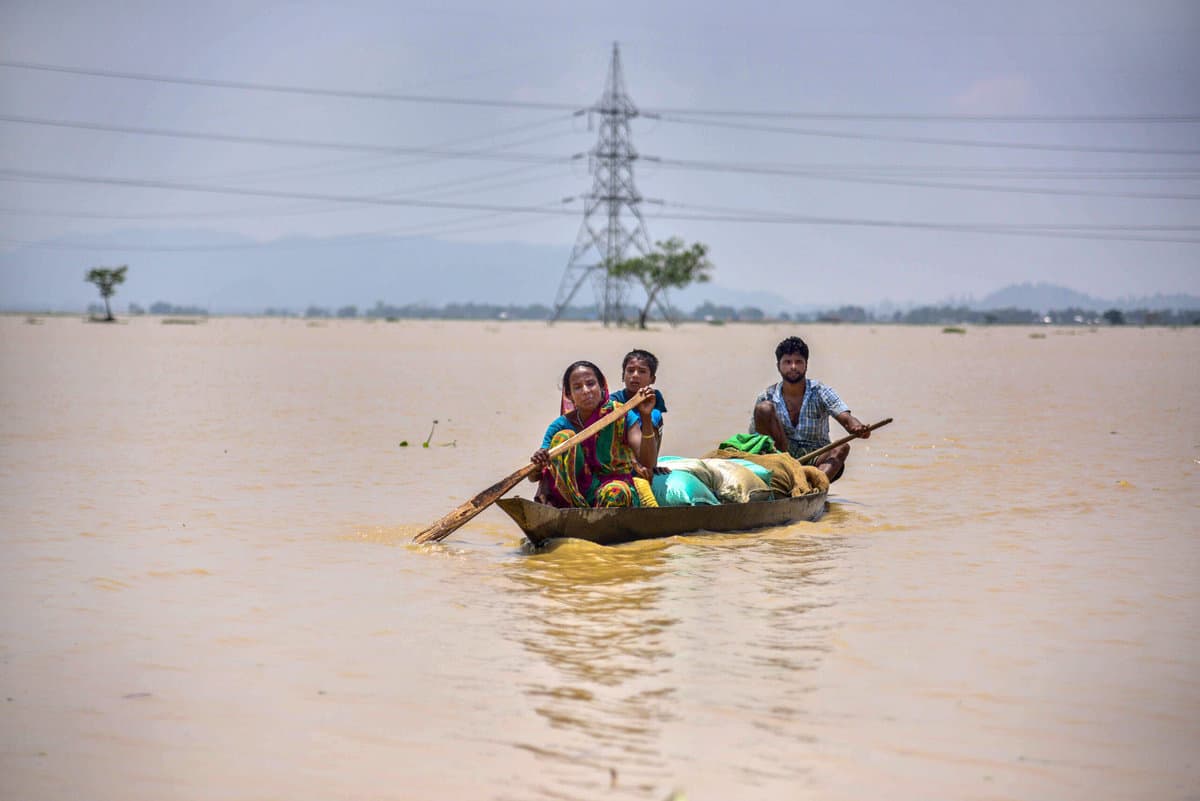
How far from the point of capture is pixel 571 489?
8.62 meters

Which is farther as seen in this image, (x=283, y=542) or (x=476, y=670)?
(x=283, y=542)

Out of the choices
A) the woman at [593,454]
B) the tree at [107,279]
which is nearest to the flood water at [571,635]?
the woman at [593,454]

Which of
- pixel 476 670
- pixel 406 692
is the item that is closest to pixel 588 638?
pixel 476 670

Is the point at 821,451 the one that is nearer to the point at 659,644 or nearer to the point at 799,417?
the point at 799,417

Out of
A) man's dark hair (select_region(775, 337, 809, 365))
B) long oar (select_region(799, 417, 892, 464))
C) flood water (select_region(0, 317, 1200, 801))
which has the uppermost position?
man's dark hair (select_region(775, 337, 809, 365))

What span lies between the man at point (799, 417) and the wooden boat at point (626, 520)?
153cm

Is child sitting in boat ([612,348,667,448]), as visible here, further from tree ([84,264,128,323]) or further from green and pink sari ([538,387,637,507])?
tree ([84,264,128,323])

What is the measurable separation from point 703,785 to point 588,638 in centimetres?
194

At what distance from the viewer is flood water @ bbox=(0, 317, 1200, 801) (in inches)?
185

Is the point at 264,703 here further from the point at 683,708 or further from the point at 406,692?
the point at 683,708

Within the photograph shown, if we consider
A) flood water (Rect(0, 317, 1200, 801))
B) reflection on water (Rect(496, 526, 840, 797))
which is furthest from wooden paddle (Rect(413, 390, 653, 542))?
reflection on water (Rect(496, 526, 840, 797))

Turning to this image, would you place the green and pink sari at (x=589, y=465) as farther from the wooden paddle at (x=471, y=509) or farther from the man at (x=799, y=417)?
the man at (x=799, y=417)

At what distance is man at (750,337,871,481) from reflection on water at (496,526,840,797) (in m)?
1.65

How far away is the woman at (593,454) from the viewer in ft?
28.0
